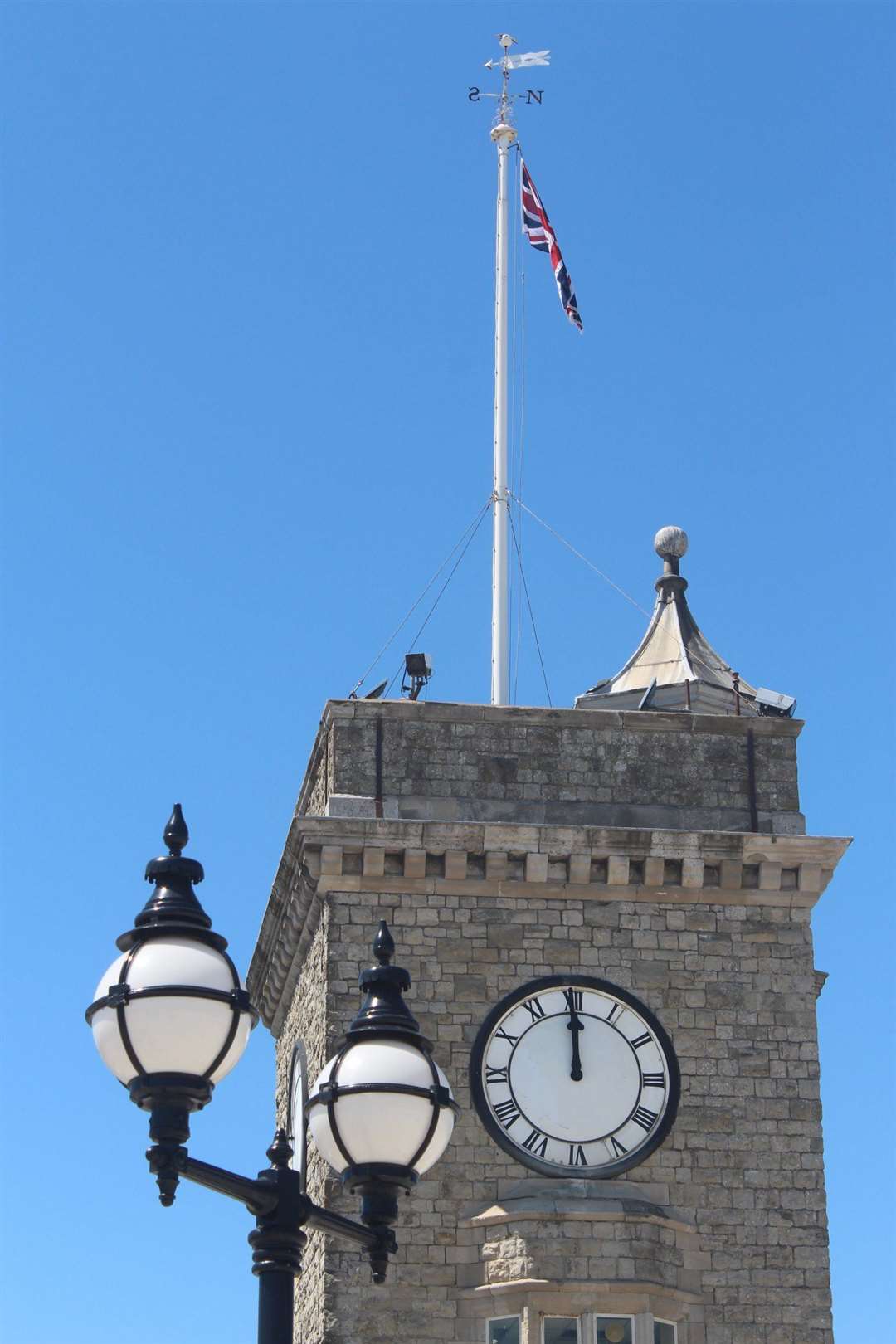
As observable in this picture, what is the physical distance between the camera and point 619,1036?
21266mm

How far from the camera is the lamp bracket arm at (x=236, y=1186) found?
9086mm

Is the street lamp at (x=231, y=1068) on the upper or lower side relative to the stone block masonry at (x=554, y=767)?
lower

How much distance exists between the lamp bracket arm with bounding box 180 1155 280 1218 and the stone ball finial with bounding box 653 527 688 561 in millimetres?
16699

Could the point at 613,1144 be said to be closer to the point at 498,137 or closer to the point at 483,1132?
the point at 483,1132

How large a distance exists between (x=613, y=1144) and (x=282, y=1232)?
11888 mm

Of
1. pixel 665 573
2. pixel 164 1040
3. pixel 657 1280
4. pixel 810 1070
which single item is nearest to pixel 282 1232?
pixel 164 1040

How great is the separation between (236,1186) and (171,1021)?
872 mm

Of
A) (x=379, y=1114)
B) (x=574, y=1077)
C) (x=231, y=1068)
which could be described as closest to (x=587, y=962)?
(x=574, y=1077)

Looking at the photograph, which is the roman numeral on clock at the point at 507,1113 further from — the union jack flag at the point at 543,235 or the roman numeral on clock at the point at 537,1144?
the union jack flag at the point at 543,235

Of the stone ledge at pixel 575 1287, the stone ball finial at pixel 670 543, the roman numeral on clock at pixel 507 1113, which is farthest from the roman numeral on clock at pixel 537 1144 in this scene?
the stone ball finial at pixel 670 543

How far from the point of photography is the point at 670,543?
25469 mm

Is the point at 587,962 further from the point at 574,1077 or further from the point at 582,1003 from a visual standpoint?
the point at 574,1077

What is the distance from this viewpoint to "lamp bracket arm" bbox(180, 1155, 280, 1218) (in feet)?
29.8

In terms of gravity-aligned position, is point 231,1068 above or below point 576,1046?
below
